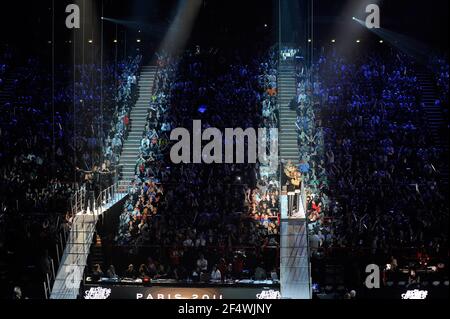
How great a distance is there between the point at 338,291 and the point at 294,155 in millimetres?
4211

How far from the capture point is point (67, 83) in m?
16.8

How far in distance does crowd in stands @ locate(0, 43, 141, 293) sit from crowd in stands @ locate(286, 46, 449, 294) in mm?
4717

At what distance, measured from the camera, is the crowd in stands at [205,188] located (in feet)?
39.0

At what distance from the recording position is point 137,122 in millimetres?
16734

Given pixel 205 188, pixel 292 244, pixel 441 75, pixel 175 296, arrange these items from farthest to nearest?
pixel 441 75, pixel 205 188, pixel 292 244, pixel 175 296

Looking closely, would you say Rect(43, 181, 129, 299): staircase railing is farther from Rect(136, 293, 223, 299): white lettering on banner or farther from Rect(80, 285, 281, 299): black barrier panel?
Rect(136, 293, 223, 299): white lettering on banner

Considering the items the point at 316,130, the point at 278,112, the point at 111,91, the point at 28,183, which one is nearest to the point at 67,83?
the point at 111,91

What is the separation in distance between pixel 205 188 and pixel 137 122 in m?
3.97

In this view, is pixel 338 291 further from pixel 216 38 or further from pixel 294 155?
pixel 216 38

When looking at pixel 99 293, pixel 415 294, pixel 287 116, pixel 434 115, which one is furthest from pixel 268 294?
pixel 434 115

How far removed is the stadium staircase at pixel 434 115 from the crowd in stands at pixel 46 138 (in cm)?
745

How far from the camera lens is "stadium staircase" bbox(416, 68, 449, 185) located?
14647 mm

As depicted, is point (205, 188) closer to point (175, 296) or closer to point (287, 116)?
point (175, 296)

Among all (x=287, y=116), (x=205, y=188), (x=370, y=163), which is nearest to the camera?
(x=205, y=188)
